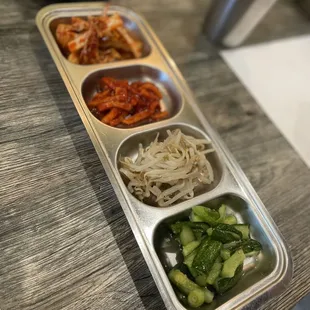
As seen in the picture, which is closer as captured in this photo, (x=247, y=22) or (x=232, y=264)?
(x=232, y=264)

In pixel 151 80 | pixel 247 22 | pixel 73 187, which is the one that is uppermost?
pixel 247 22

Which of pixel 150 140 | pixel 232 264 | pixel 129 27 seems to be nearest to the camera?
pixel 232 264

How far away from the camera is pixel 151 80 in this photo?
1682 millimetres

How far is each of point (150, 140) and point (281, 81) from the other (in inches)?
43.4

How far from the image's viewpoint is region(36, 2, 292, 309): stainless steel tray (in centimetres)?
109

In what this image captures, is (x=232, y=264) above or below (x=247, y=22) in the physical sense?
below

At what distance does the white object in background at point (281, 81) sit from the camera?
69.8 inches

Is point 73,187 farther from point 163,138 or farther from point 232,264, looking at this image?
point 232,264

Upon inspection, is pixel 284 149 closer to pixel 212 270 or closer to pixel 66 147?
pixel 212 270

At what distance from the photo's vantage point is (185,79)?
5.79ft

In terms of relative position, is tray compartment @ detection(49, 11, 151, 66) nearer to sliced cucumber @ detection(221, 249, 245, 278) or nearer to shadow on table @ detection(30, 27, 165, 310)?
shadow on table @ detection(30, 27, 165, 310)

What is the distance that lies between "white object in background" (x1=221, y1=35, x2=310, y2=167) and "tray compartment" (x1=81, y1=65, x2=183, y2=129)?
21.3 inches

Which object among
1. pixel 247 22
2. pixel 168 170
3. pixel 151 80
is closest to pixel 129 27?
pixel 151 80

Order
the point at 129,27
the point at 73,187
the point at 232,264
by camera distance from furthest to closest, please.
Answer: the point at 129,27 < the point at 73,187 < the point at 232,264
